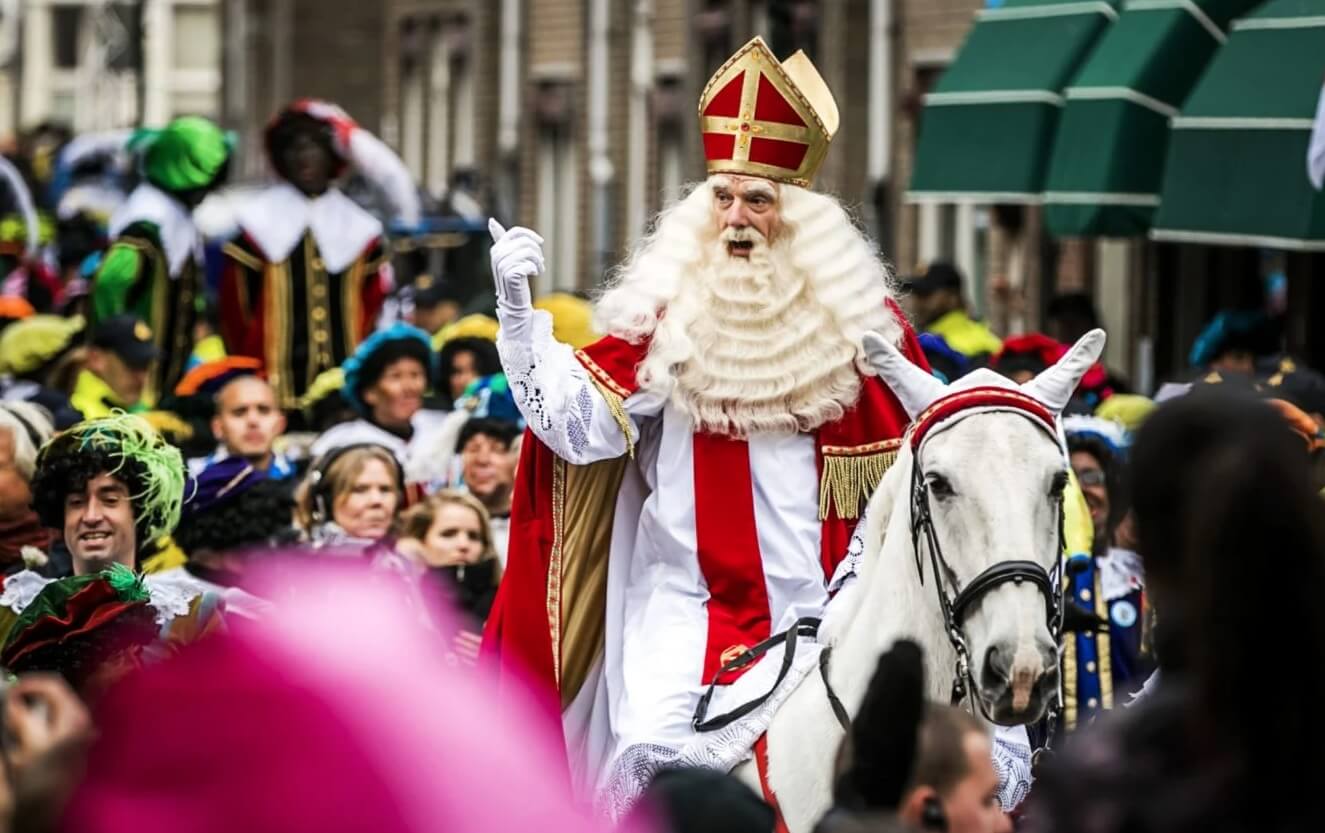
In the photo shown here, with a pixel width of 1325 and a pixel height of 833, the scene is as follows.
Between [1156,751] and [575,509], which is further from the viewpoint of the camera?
[575,509]

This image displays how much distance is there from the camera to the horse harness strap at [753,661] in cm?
568

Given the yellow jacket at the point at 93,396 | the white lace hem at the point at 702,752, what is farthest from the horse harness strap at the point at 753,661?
the yellow jacket at the point at 93,396

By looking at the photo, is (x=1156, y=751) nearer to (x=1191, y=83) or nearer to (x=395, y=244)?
(x=1191, y=83)

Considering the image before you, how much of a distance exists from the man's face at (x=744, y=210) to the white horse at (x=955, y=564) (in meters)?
0.95

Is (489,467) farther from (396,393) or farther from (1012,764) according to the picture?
(1012,764)

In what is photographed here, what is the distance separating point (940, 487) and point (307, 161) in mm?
8598

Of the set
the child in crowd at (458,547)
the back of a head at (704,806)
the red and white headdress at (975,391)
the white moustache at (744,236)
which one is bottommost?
the child in crowd at (458,547)

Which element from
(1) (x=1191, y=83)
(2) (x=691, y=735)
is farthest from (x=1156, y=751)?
(1) (x=1191, y=83)

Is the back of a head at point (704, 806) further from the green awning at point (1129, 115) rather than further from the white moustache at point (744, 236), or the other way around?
the green awning at point (1129, 115)

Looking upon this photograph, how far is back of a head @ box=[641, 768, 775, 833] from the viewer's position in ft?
10.6

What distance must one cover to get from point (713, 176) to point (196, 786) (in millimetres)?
4226

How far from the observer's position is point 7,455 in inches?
301

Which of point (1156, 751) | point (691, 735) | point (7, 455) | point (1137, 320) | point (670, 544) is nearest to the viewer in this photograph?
point (1156, 751)

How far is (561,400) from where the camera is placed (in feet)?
20.0
